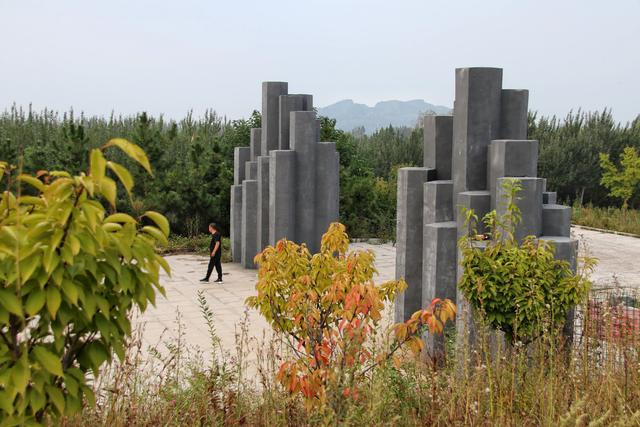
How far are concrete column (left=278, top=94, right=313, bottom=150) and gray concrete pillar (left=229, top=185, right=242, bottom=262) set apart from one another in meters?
2.18

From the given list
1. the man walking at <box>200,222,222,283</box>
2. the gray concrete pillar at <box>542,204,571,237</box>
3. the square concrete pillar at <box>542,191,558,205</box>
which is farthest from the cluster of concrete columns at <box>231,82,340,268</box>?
the gray concrete pillar at <box>542,204,571,237</box>

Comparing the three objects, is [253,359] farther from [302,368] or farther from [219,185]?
[219,185]

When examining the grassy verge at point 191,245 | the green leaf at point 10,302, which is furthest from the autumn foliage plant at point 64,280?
the grassy verge at point 191,245

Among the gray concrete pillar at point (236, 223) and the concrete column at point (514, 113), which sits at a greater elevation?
the concrete column at point (514, 113)

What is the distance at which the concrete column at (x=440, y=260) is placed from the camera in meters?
7.85

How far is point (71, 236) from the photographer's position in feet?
9.25

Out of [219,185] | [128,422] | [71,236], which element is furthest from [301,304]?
[219,185]

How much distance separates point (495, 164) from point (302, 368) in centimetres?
337

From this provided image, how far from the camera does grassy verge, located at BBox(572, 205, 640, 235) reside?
2362cm

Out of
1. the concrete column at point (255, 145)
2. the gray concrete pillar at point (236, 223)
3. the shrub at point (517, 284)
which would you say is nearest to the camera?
the shrub at point (517, 284)

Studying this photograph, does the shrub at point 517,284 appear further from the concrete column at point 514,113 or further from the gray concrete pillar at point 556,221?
the concrete column at point 514,113

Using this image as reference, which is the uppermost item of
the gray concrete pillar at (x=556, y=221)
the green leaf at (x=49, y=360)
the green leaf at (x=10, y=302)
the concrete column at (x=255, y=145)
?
the concrete column at (x=255, y=145)

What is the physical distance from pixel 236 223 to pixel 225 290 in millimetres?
3203

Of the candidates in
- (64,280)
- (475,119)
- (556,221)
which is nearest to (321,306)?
(556,221)
